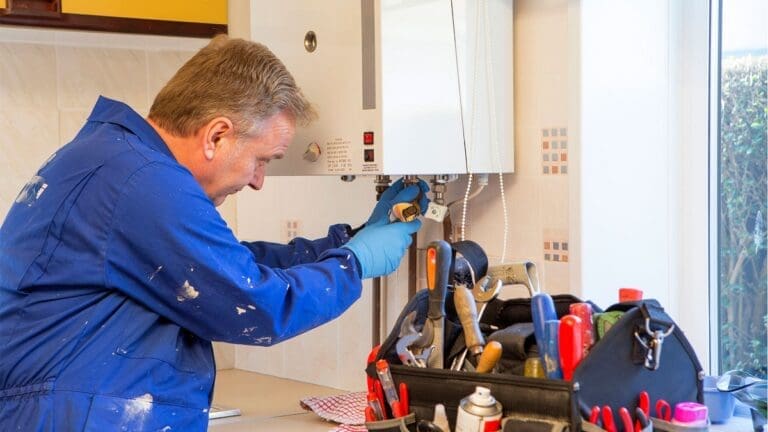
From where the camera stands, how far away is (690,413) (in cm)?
147

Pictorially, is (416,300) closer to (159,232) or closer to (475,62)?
(159,232)

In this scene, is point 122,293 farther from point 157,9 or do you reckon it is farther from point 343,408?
point 157,9

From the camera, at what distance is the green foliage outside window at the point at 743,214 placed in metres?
2.08

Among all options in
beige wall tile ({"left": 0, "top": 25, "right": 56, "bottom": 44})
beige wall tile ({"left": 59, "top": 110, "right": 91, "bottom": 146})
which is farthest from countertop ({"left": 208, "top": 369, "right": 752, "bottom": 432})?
beige wall tile ({"left": 0, "top": 25, "right": 56, "bottom": 44})

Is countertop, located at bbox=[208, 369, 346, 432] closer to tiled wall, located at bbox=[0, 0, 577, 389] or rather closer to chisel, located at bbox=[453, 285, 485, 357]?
tiled wall, located at bbox=[0, 0, 577, 389]

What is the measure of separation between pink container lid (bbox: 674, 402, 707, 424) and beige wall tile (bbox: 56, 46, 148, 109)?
1933 mm

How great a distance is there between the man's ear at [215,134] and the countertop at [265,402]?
2.41ft

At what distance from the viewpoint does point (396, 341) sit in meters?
1.55

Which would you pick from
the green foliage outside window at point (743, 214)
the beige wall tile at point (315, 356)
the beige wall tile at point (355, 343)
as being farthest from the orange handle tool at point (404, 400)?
the beige wall tile at point (315, 356)

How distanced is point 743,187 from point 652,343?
0.82 metres

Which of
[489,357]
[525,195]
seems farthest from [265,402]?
[489,357]

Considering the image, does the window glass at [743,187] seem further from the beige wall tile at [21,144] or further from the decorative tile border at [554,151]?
the beige wall tile at [21,144]

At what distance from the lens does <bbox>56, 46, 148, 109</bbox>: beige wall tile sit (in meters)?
2.87

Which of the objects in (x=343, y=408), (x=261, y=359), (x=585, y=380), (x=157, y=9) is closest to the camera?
(x=585, y=380)
